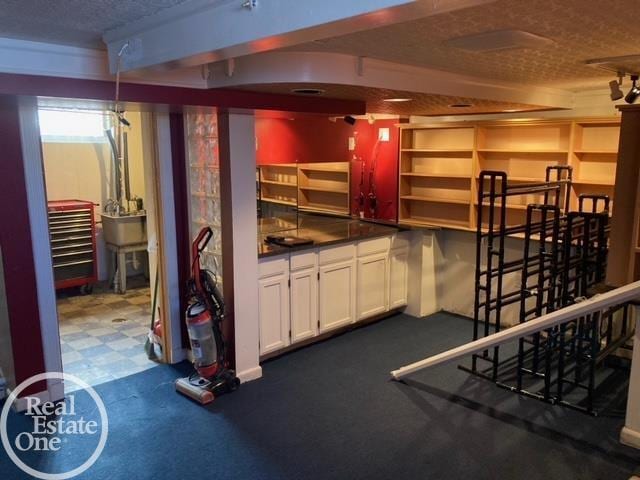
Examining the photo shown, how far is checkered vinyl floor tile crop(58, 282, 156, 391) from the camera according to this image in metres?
4.02

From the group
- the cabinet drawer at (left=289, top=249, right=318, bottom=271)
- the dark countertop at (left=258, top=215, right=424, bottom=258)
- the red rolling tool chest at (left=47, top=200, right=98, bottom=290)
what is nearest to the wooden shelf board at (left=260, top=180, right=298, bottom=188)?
the dark countertop at (left=258, top=215, right=424, bottom=258)

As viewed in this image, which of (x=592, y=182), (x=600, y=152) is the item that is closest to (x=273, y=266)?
(x=592, y=182)

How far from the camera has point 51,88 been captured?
2324mm

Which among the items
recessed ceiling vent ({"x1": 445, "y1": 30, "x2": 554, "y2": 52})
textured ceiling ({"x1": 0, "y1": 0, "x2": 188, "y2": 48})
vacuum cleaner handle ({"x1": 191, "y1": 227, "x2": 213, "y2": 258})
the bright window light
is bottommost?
vacuum cleaner handle ({"x1": 191, "y1": 227, "x2": 213, "y2": 258})

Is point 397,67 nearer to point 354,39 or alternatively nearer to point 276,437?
point 354,39

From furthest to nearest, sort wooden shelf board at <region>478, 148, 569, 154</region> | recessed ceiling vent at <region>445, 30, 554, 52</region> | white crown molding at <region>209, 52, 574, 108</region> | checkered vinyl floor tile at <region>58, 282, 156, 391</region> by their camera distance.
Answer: wooden shelf board at <region>478, 148, 569, 154</region> → checkered vinyl floor tile at <region>58, 282, 156, 391</region> → white crown molding at <region>209, 52, 574, 108</region> → recessed ceiling vent at <region>445, 30, 554, 52</region>

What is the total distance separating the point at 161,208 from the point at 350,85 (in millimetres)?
1922

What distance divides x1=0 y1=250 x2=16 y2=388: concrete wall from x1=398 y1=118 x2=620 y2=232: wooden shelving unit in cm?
358

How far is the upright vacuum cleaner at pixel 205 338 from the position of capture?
348cm

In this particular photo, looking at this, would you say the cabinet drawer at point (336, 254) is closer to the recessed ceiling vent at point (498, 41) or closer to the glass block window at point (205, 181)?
the glass block window at point (205, 181)

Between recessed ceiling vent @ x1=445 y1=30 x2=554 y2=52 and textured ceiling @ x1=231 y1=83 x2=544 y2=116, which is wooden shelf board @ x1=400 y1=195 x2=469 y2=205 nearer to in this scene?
textured ceiling @ x1=231 y1=83 x2=544 y2=116

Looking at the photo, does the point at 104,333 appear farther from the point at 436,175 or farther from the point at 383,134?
the point at 436,175

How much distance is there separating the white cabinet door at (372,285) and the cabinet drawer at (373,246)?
0.12ft

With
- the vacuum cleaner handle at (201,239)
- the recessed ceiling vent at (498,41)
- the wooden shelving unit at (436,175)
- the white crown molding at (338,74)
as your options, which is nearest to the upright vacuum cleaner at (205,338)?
the vacuum cleaner handle at (201,239)
